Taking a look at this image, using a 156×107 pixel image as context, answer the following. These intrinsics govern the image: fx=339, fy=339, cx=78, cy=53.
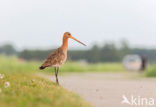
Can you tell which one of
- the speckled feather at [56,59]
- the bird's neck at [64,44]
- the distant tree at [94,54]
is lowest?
the distant tree at [94,54]

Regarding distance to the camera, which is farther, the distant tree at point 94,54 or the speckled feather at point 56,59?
the distant tree at point 94,54

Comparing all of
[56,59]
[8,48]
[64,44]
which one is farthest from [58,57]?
[8,48]

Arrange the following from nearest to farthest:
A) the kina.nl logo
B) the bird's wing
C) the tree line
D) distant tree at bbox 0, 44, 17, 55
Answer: the kina.nl logo, the bird's wing, the tree line, distant tree at bbox 0, 44, 17, 55

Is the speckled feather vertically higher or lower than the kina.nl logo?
higher

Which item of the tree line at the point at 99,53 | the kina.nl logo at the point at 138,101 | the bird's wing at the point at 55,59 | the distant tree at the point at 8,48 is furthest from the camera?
the distant tree at the point at 8,48

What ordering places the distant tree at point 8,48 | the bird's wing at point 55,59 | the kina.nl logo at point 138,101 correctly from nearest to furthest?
1. the kina.nl logo at point 138,101
2. the bird's wing at point 55,59
3. the distant tree at point 8,48

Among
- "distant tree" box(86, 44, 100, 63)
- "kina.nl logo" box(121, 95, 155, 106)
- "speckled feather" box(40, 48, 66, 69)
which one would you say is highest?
"speckled feather" box(40, 48, 66, 69)

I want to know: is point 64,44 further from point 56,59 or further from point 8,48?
point 8,48

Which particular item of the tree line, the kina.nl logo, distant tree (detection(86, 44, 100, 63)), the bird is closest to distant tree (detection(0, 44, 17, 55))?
the tree line

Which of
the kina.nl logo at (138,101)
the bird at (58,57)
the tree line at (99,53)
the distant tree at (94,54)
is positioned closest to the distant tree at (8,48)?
the tree line at (99,53)

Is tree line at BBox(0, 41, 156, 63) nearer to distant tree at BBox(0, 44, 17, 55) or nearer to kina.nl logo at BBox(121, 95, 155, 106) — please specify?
distant tree at BBox(0, 44, 17, 55)

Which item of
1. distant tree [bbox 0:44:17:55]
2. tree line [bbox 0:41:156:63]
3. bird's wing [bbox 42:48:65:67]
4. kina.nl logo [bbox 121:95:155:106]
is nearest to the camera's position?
kina.nl logo [bbox 121:95:155:106]

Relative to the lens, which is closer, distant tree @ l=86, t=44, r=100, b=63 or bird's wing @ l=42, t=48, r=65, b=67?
bird's wing @ l=42, t=48, r=65, b=67

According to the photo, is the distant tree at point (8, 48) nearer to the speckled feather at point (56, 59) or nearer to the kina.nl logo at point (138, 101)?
the speckled feather at point (56, 59)
